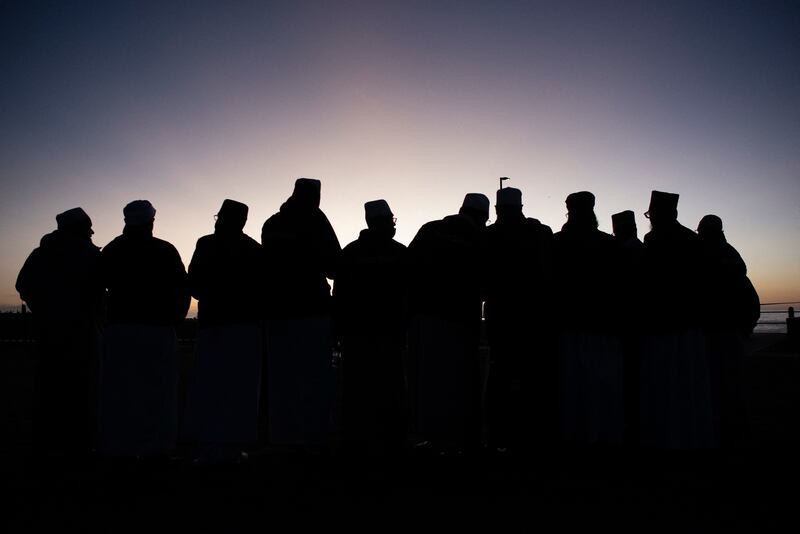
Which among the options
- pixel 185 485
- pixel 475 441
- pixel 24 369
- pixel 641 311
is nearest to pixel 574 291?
pixel 641 311

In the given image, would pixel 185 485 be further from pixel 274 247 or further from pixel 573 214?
pixel 573 214

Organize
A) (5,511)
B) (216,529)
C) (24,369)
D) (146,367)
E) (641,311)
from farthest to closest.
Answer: (24,369) < (641,311) < (146,367) < (5,511) < (216,529)

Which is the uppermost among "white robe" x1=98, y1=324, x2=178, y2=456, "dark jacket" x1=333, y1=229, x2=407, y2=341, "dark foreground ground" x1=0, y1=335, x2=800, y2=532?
"dark jacket" x1=333, y1=229, x2=407, y2=341

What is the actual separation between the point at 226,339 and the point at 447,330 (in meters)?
1.90

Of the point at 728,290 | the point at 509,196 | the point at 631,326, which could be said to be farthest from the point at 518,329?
the point at 728,290

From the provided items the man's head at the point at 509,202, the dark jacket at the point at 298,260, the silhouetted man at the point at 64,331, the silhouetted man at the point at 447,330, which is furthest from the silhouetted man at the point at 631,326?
the silhouetted man at the point at 64,331

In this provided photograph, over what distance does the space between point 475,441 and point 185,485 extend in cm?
244

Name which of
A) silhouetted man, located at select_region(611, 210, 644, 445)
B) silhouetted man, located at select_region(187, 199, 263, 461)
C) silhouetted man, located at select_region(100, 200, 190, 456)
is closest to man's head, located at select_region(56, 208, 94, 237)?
silhouetted man, located at select_region(100, 200, 190, 456)

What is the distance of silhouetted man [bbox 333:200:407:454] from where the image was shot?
558 cm

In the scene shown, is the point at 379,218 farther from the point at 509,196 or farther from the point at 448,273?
the point at 509,196

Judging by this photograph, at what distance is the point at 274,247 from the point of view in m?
5.63

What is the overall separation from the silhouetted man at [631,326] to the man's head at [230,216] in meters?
3.35

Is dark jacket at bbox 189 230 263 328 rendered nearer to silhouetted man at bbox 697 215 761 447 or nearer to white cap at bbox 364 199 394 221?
white cap at bbox 364 199 394 221

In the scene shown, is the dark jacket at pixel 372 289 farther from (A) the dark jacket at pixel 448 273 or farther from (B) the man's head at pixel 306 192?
(B) the man's head at pixel 306 192
